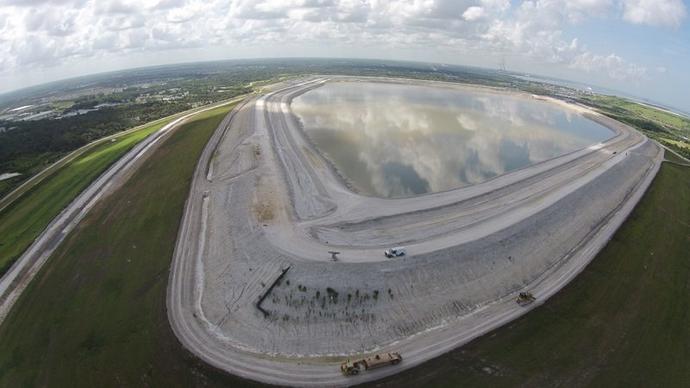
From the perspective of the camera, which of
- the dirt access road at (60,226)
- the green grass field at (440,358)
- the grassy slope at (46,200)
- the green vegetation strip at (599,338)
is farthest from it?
the grassy slope at (46,200)

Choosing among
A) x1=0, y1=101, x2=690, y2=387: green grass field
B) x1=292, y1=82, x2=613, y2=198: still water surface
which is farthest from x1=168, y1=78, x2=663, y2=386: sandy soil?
x1=292, y1=82, x2=613, y2=198: still water surface

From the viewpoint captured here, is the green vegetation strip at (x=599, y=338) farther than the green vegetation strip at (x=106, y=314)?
No

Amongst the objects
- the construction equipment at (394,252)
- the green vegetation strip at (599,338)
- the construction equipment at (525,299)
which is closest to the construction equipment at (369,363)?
the green vegetation strip at (599,338)

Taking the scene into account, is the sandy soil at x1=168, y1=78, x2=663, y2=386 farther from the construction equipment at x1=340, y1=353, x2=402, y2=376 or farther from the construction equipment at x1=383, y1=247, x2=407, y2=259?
the construction equipment at x1=383, y1=247, x2=407, y2=259

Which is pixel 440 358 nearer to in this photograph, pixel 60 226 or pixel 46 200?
pixel 60 226

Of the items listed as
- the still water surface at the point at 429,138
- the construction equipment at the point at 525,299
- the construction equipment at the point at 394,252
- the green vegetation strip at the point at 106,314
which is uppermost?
the still water surface at the point at 429,138

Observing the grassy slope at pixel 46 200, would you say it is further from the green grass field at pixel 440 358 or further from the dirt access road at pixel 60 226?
the green grass field at pixel 440 358

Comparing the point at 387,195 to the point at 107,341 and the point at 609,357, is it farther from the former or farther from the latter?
the point at 107,341
